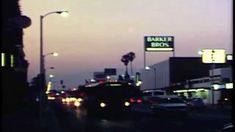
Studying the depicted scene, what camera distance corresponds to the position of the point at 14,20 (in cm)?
1856

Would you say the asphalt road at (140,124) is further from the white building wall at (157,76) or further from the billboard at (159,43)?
the white building wall at (157,76)

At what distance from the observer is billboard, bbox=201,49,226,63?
100062mm

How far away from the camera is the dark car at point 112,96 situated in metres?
39.2

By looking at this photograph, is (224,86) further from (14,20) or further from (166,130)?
(14,20)

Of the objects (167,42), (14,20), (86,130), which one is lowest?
(86,130)

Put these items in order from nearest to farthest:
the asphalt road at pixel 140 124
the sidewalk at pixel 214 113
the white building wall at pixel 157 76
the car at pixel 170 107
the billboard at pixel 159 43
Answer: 1. the asphalt road at pixel 140 124
2. the car at pixel 170 107
3. the sidewalk at pixel 214 113
4. the billboard at pixel 159 43
5. the white building wall at pixel 157 76

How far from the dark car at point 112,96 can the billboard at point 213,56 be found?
61.1 m

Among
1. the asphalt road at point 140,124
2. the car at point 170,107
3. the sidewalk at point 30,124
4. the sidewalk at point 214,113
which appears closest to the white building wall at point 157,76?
the sidewalk at point 214,113

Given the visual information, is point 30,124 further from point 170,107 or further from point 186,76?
point 186,76

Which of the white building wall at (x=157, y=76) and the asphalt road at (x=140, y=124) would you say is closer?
the asphalt road at (x=140, y=124)

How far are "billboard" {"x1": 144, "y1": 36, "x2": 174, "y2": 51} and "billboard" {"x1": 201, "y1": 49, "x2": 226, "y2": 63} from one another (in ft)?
26.8

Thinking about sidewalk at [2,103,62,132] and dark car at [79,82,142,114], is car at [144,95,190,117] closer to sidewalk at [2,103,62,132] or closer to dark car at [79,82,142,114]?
dark car at [79,82,142,114]

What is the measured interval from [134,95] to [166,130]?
13311 millimetres

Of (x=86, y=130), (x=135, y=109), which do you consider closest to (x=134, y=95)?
(x=135, y=109)
